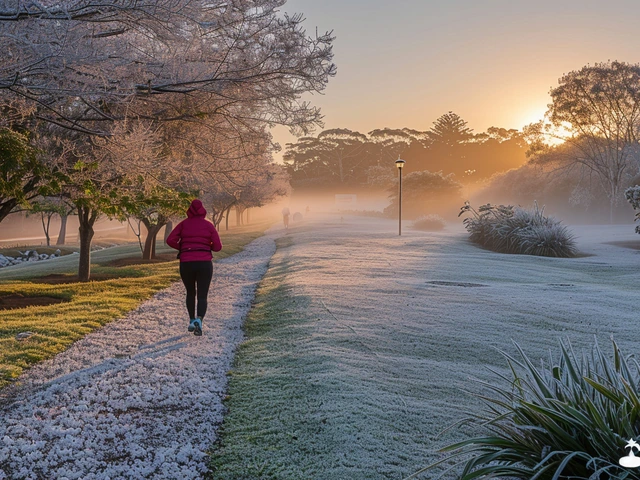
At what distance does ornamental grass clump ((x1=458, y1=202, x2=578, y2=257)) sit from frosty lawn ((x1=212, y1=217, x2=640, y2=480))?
520 centimetres

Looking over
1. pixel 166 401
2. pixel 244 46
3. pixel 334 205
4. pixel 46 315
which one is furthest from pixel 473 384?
pixel 334 205

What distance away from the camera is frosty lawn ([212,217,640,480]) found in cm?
401

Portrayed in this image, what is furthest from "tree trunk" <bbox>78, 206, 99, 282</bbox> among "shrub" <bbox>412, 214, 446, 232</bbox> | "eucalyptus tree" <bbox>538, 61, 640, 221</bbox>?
"eucalyptus tree" <bbox>538, 61, 640, 221</bbox>

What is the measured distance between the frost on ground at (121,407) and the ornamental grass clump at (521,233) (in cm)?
1578

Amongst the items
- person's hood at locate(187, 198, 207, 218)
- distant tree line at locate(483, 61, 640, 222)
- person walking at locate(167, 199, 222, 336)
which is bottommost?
person walking at locate(167, 199, 222, 336)

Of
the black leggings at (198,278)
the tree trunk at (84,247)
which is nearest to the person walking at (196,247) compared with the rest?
the black leggings at (198,278)

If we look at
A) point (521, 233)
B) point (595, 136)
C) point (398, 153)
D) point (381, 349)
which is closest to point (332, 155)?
point (398, 153)

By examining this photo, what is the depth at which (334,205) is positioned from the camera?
3730 inches

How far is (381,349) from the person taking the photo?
22.3ft

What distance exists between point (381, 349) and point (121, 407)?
3214 mm

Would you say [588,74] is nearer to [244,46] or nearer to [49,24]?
[244,46]

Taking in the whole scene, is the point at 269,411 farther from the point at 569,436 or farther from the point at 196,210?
the point at 196,210

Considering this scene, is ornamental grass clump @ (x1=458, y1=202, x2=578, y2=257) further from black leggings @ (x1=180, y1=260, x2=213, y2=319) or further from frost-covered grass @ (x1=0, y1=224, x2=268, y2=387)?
black leggings @ (x1=180, y1=260, x2=213, y2=319)

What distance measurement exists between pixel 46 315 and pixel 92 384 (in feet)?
14.5
